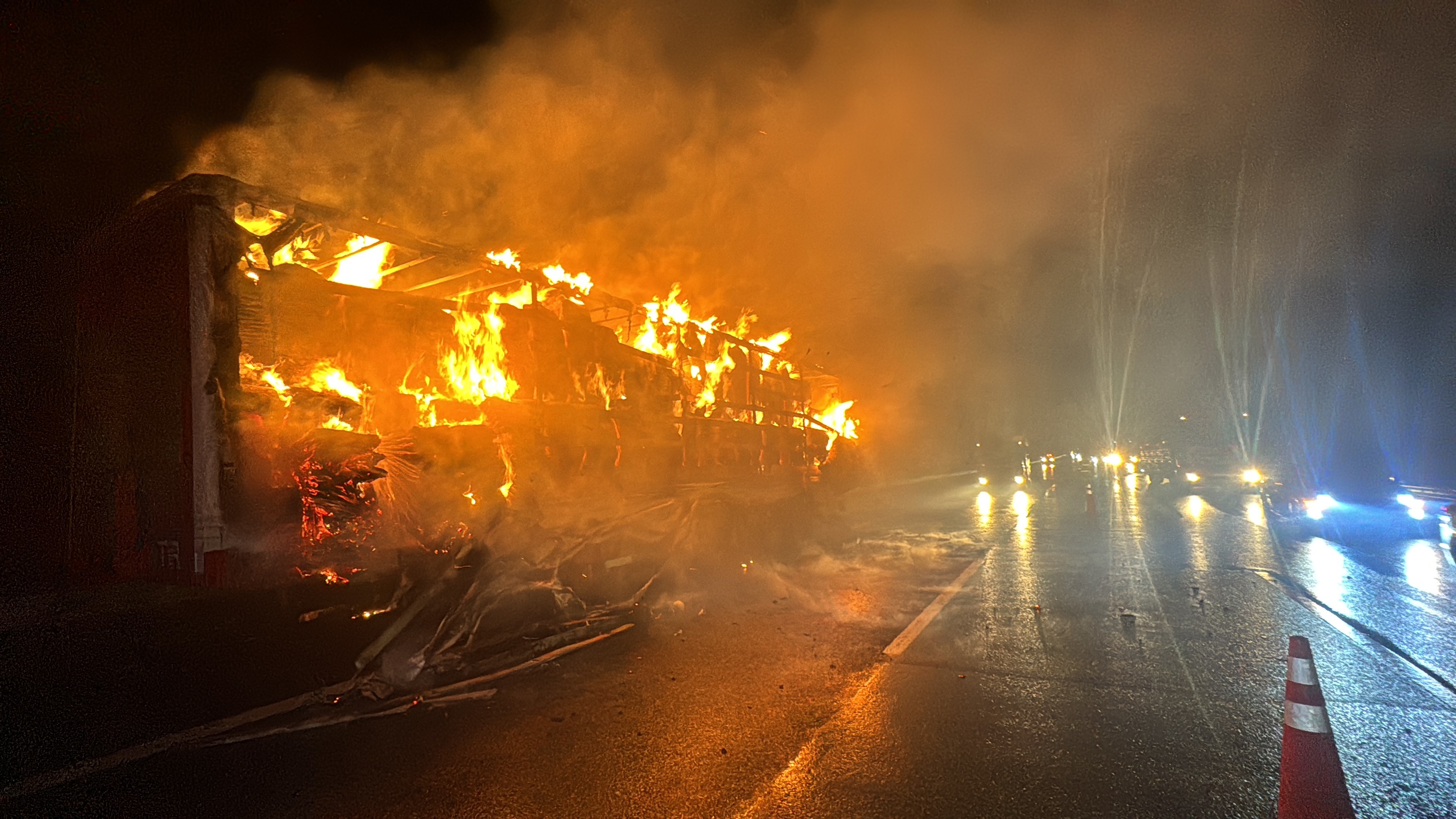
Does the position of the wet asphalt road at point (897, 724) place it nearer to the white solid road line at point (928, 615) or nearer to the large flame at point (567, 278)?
the white solid road line at point (928, 615)

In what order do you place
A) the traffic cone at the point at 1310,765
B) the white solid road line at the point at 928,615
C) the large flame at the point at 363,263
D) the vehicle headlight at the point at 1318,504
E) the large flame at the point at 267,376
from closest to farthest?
1. the traffic cone at the point at 1310,765
2. the large flame at the point at 267,376
3. the white solid road line at the point at 928,615
4. the large flame at the point at 363,263
5. the vehicle headlight at the point at 1318,504

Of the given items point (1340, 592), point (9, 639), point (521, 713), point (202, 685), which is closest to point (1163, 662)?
point (1340, 592)

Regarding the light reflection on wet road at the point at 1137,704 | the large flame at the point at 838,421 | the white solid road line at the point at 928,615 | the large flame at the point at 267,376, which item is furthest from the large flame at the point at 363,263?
the large flame at the point at 838,421

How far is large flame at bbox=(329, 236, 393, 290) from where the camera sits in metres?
6.53

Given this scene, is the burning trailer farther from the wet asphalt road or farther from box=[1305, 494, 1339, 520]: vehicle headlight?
box=[1305, 494, 1339, 520]: vehicle headlight

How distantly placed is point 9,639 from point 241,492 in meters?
1.38

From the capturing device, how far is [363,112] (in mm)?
7348

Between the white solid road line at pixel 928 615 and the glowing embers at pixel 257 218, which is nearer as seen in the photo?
the glowing embers at pixel 257 218

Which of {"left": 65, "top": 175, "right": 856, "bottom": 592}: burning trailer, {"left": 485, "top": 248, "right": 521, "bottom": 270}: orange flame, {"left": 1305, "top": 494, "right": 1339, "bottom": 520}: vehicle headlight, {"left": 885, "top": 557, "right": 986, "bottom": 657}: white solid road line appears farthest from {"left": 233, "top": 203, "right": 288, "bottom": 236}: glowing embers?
{"left": 1305, "top": 494, "right": 1339, "bottom": 520}: vehicle headlight

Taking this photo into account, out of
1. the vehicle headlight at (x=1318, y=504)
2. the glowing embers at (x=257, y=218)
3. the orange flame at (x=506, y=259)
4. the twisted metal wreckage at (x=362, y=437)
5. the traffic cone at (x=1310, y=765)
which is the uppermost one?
the orange flame at (x=506, y=259)

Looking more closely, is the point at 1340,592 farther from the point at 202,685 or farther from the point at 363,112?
the point at 363,112

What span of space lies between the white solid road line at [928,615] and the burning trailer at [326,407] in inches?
120

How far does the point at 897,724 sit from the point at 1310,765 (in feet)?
6.42

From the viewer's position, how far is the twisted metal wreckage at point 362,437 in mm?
4645
